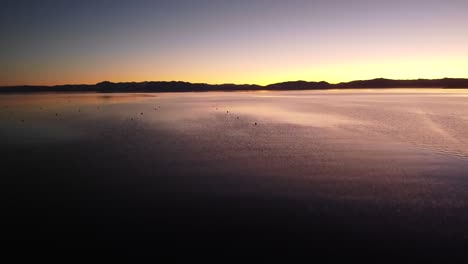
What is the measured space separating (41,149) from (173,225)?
10.4 meters

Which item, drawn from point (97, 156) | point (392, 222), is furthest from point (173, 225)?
point (97, 156)

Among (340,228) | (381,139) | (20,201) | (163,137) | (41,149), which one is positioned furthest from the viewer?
(163,137)

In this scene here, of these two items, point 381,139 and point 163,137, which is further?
point 163,137

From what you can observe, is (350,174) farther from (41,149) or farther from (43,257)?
(41,149)

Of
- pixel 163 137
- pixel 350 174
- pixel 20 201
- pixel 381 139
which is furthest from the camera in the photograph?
pixel 163 137

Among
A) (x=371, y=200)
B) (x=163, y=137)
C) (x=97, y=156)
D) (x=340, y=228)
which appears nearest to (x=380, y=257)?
(x=340, y=228)

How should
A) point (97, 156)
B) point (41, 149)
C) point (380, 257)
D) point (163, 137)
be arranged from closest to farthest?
point (380, 257) < point (97, 156) < point (41, 149) < point (163, 137)

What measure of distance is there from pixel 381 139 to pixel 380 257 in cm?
1304

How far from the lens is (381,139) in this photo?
18.0 m

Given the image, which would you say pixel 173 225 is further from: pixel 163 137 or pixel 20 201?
pixel 163 137

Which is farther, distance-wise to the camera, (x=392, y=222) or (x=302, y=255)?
(x=392, y=222)

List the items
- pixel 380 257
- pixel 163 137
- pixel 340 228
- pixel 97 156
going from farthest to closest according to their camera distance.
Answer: pixel 163 137 < pixel 97 156 < pixel 340 228 < pixel 380 257

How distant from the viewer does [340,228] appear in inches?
283

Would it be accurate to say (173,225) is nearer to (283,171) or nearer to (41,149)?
(283,171)
